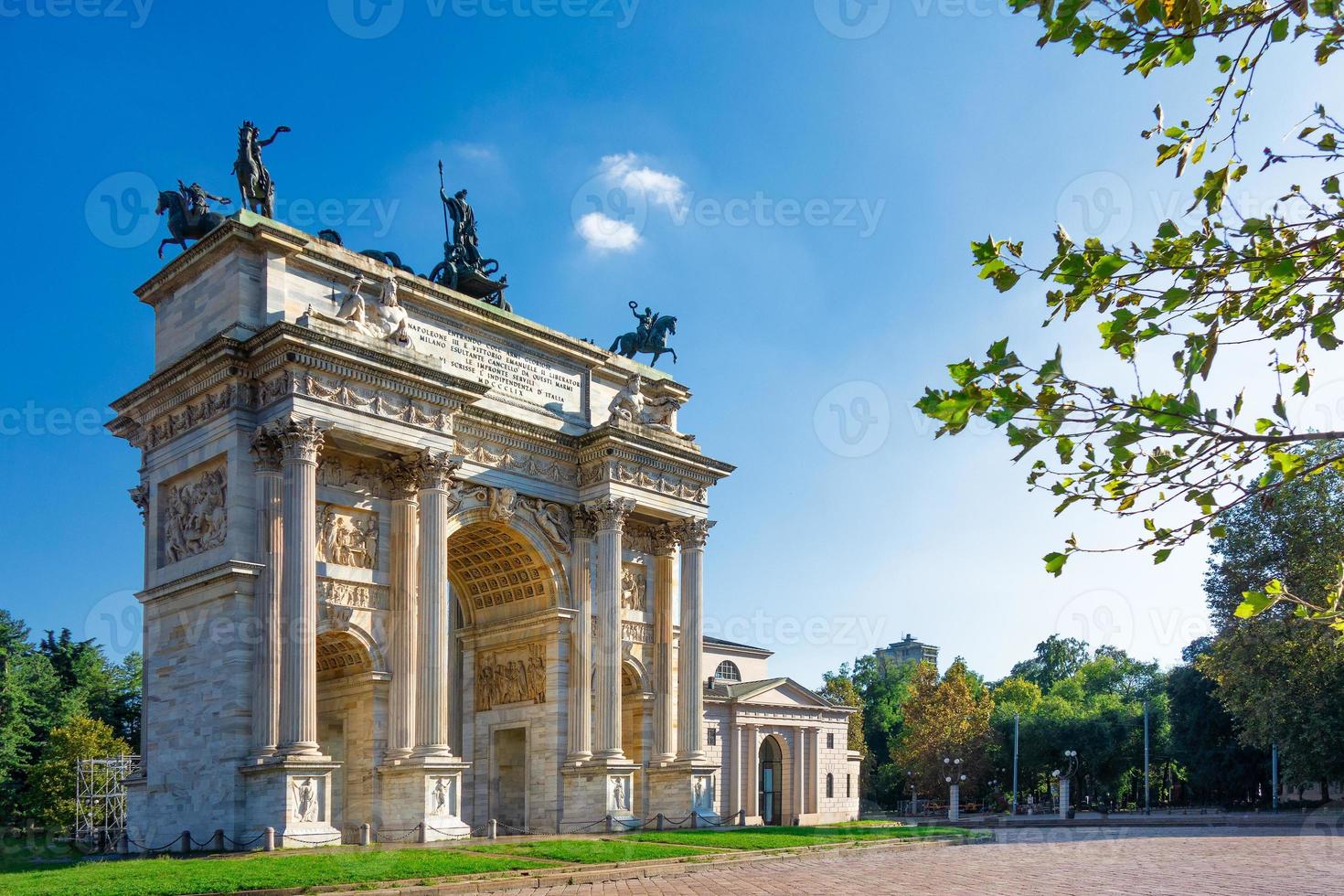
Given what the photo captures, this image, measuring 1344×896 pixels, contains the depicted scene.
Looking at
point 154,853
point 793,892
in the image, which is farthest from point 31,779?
point 793,892

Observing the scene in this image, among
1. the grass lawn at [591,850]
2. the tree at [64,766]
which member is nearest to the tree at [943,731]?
the tree at [64,766]

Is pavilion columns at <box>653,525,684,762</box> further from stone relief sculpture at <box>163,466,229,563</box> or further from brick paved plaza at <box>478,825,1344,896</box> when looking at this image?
stone relief sculpture at <box>163,466,229,563</box>

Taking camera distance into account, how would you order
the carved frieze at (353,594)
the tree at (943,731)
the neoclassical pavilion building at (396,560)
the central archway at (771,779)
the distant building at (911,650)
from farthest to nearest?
1. the distant building at (911,650)
2. the tree at (943,731)
3. the central archway at (771,779)
4. the carved frieze at (353,594)
5. the neoclassical pavilion building at (396,560)

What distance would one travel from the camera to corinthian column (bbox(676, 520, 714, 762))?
39.8 meters

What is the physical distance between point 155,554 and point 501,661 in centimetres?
1167

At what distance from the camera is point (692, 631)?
4053 centimetres

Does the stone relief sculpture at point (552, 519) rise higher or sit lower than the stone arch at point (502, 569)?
higher

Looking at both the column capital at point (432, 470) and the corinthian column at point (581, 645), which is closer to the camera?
the column capital at point (432, 470)

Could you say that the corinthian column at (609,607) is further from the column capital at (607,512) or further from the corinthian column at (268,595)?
the corinthian column at (268,595)

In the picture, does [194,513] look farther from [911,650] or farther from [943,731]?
[911,650]

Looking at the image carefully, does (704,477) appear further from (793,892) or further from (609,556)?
(793,892)

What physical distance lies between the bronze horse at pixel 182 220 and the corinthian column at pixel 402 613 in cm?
856

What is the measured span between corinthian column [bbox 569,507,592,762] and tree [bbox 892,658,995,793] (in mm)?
43248

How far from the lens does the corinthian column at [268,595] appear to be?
28.0m
